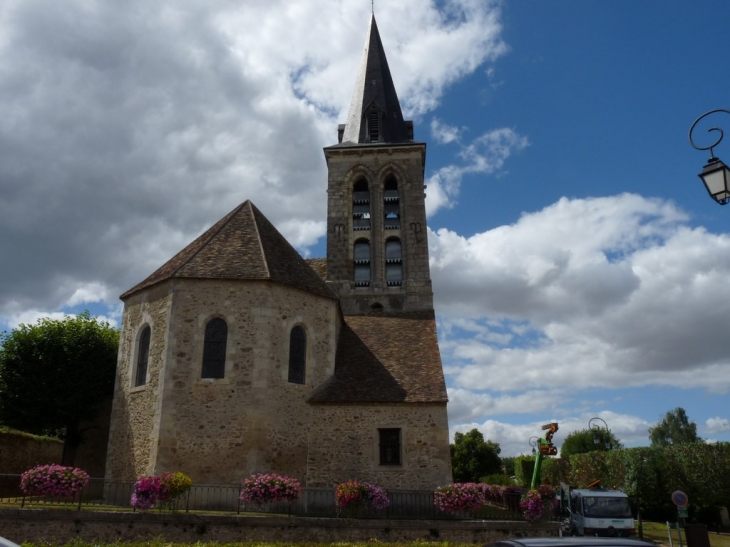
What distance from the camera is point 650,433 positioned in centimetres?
6481

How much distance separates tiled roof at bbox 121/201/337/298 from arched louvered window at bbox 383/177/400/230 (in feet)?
30.3

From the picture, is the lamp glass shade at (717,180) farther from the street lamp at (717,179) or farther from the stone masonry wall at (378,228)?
the stone masonry wall at (378,228)

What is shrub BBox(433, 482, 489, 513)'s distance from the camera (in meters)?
14.6

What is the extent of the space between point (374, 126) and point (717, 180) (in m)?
26.1

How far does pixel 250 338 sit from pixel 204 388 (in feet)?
6.35

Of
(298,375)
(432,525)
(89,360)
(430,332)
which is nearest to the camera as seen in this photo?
(432,525)

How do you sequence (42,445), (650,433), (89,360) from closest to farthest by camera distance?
(89,360), (42,445), (650,433)

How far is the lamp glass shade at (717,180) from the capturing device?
A: 22.9 feet

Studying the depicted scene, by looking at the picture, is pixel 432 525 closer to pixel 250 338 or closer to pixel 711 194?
pixel 250 338

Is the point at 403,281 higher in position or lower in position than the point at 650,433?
higher

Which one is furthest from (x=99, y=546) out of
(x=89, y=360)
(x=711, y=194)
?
(x=89, y=360)

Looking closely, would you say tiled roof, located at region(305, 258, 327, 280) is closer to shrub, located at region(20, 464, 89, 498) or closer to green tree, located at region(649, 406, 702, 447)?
shrub, located at region(20, 464, 89, 498)

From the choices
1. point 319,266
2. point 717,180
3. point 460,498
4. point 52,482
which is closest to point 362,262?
point 319,266

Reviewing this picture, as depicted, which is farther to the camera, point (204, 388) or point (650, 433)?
point (650, 433)
